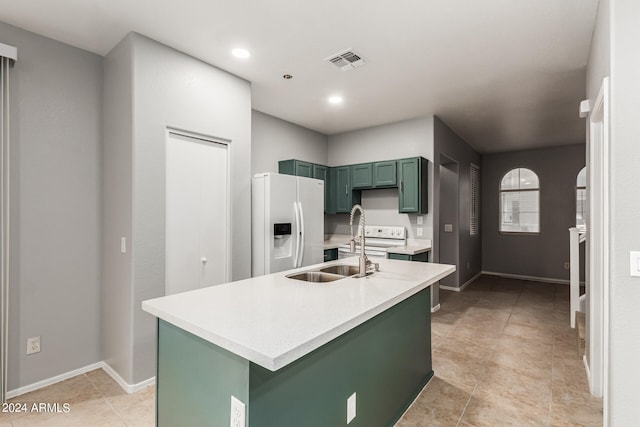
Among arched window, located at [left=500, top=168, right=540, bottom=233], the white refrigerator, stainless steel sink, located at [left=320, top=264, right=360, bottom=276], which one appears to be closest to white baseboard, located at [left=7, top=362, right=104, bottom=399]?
the white refrigerator

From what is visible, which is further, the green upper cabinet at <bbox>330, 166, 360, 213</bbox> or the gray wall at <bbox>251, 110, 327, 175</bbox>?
the green upper cabinet at <bbox>330, 166, 360, 213</bbox>

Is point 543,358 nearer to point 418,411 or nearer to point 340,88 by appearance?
point 418,411

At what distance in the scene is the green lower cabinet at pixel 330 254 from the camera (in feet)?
15.6

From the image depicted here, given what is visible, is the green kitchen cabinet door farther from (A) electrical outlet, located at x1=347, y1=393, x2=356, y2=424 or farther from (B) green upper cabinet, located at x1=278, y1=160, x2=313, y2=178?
(A) electrical outlet, located at x1=347, y1=393, x2=356, y2=424

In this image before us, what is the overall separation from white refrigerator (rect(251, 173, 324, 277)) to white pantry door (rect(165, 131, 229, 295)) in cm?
39

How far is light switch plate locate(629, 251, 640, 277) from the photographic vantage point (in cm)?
157

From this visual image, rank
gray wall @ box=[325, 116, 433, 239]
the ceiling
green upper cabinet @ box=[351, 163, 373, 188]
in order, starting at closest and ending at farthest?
the ceiling → gray wall @ box=[325, 116, 433, 239] → green upper cabinet @ box=[351, 163, 373, 188]

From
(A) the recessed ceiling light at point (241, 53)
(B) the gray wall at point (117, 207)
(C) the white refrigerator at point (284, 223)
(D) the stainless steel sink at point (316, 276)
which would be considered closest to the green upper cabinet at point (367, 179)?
(C) the white refrigerator at point (284, 223)

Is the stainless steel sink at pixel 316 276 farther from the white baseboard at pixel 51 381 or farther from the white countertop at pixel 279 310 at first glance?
the white baseboard at pixel 51 381

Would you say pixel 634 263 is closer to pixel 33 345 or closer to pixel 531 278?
pixel 33 345

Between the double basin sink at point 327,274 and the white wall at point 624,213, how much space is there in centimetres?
152

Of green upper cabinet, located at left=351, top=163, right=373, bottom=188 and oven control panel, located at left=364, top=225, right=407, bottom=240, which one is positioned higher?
green upper cabinet, located at left=351, top=163, right=373, bottom=188

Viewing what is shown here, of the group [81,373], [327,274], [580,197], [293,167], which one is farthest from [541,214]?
[81,373]

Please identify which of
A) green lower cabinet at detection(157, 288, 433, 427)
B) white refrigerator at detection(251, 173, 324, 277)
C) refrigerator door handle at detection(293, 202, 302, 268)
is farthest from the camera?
refrigerator door handle at detection(293, 202, 302, 268)
